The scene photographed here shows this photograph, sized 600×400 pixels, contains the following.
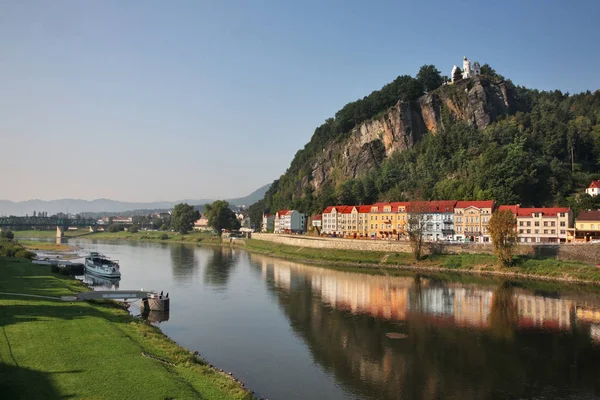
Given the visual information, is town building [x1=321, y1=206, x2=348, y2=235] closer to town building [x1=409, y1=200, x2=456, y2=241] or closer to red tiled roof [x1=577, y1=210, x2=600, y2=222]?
town building [x1=409, y1=200, x2=456, y2=241]

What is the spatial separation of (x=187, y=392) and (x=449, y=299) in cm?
3234

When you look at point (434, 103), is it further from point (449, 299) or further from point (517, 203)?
point (449, 299)

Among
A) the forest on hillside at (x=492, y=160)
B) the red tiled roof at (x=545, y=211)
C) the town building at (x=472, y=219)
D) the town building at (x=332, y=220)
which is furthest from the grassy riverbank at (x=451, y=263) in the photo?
the forest on hillside at (x=492, y=160)

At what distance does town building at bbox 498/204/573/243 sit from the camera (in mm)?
64938

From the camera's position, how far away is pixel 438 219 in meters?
78.5

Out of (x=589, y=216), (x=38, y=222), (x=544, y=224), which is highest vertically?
(x=589, y=216)

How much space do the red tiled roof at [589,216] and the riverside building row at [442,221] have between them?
113cm

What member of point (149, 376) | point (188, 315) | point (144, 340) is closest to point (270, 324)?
point (188, 315)

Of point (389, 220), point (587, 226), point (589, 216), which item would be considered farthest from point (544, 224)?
point (389, 220)

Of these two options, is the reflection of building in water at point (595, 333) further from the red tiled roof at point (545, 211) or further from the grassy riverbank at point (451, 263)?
the red tiled roof at point (545, 211)

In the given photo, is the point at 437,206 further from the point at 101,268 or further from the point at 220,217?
the point at 220,217

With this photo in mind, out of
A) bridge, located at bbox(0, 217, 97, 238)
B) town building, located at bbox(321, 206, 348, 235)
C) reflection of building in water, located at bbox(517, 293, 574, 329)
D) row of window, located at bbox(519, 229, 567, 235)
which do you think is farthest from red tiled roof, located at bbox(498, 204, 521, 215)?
bridge, located at bbox(0, 217, 97, 238)

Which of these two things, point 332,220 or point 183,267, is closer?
point 183,267

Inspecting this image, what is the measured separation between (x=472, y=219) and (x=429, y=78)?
187 ft
